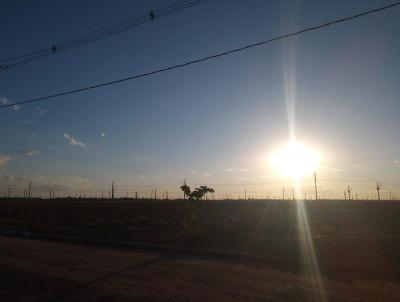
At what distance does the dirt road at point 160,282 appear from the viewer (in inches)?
300

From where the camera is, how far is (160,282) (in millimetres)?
8766

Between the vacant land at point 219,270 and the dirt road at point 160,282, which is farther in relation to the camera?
the vacant land at point 219,270

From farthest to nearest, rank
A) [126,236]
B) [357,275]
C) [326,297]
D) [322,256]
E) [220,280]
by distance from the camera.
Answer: [126,236] → [322,256] → [357,275] → [220,280] → [326,297]

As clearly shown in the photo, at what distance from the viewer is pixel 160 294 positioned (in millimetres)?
7750

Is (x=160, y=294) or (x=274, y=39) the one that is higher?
(x=274, y=39)

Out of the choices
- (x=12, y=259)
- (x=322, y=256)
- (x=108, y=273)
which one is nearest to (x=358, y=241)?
(x=322, y=256)

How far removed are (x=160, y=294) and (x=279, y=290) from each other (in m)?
2.29

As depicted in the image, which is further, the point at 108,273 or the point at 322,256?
the point at 322,256

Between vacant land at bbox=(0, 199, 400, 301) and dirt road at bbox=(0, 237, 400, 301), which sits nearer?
dirt road at bbox=(0, 237, 400, 301)

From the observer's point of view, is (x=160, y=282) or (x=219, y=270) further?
(x=219, y=270)

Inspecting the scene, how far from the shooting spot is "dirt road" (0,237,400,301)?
7.63 m

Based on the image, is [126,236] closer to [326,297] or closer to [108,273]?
[108,273]

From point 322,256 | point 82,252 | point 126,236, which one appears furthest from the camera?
point 126,236

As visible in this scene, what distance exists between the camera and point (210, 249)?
13.7 metres
